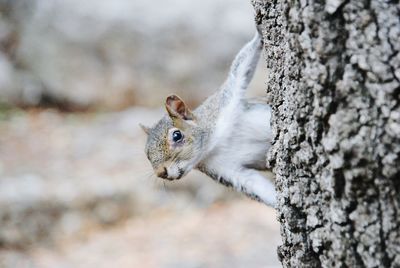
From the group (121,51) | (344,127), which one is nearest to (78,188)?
(121,51)

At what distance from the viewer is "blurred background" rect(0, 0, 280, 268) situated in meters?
5.47

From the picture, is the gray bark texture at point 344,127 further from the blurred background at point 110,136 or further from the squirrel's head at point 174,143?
the blurred background at point 110,136

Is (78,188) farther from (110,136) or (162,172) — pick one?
(162,172)

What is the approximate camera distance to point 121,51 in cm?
715

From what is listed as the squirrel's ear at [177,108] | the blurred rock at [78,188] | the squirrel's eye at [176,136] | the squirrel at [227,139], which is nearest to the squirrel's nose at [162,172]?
the squirrel at [227,139]

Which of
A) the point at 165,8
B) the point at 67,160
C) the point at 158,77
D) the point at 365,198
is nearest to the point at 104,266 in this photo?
the point at 67,160

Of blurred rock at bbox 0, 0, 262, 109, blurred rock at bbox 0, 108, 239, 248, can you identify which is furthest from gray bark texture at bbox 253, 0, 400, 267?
blurred rock at bbox 0, 0, 262, 109

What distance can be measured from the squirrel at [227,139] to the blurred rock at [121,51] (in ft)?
13.2

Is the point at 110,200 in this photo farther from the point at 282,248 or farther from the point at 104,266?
the point at 282,248

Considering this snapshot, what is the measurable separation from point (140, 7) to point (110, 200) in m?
2.22

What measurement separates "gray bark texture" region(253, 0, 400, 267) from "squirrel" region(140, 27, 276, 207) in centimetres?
108

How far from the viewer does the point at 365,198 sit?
144cm

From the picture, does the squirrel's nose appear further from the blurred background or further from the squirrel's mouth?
the blurred background

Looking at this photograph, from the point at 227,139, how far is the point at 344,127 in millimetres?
1443
